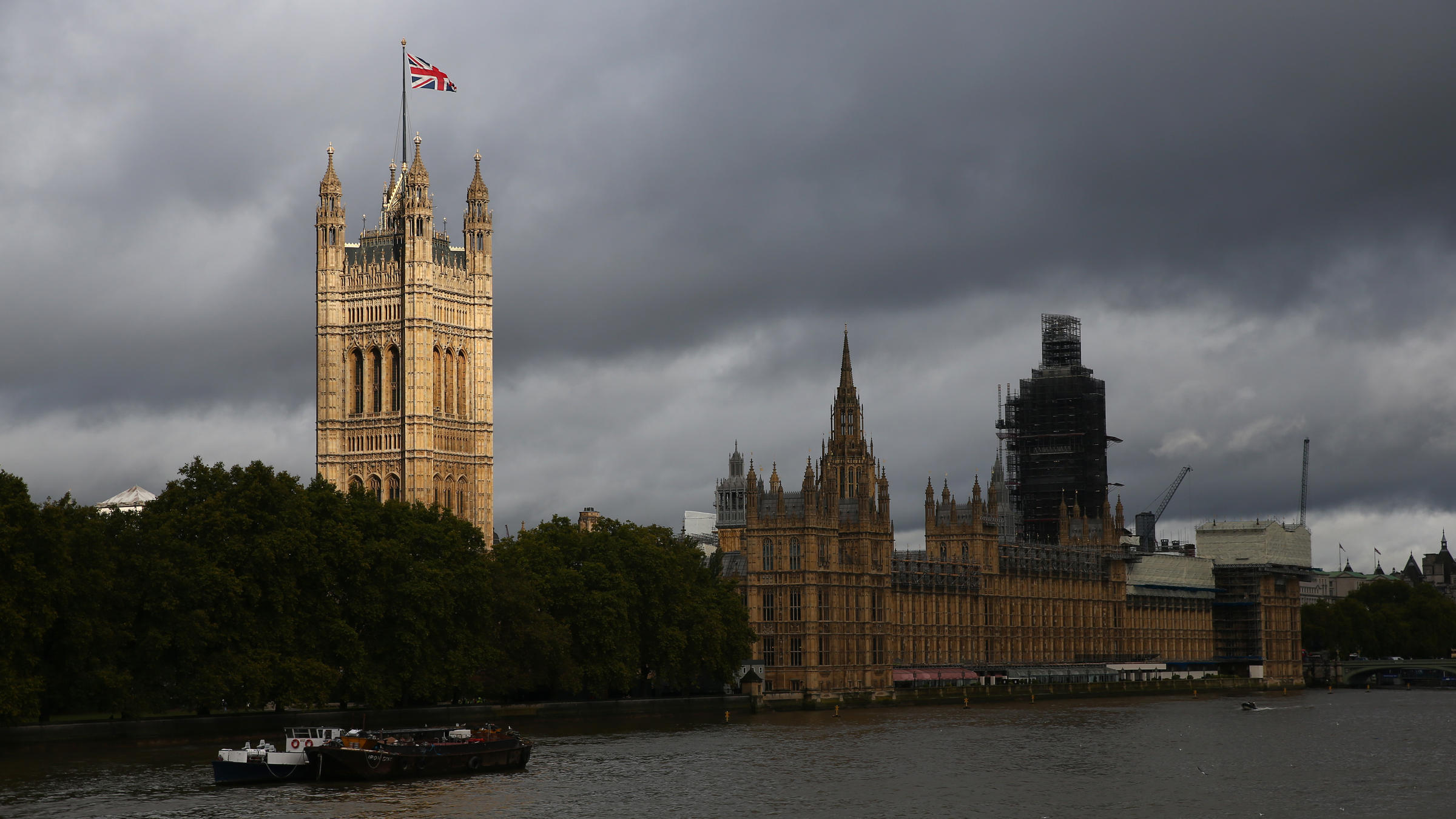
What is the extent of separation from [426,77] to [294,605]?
192ft

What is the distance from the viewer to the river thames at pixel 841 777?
72.2 metres

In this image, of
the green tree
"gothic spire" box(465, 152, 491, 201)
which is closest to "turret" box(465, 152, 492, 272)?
"gothic spire" box(465, 152, 491, 201)

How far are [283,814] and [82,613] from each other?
23.6 metres

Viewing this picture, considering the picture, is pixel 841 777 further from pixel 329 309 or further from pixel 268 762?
pixel 329 309

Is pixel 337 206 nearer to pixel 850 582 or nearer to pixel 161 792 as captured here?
pixel 850 582

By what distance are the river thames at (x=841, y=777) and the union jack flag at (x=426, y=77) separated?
168 feet

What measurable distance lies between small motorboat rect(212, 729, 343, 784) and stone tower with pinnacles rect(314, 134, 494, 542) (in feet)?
297

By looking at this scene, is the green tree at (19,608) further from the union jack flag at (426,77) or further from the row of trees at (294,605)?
the union jack flag at (426,77)

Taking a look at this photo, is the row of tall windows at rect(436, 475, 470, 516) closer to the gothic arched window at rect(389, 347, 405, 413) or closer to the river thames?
the gothic arched window at rect(389, 347, 405, 413)

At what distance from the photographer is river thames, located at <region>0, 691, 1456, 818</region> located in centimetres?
7219

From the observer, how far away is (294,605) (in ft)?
319

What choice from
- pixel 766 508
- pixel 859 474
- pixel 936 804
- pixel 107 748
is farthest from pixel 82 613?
pixel 859 474

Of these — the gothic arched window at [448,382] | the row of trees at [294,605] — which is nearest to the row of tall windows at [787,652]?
the row of trees at [294,605]

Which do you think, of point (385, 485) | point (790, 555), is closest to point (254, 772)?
point (790, 555)
